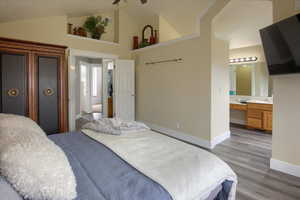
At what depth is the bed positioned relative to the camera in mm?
→ 892

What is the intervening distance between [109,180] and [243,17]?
12.5 ft

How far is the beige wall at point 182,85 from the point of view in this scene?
3.26 metres

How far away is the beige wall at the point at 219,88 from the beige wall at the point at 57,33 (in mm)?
2744

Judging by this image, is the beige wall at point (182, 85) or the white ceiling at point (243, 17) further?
the beige wall at point (182, 85)

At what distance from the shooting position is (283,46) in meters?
2.20

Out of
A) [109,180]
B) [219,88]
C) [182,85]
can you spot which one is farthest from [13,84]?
[219,88]

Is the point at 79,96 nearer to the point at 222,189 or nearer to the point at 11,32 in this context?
the point at 11,32

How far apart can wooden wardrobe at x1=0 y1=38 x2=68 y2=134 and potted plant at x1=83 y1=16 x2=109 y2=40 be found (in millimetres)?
1751

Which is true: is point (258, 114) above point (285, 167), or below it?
above

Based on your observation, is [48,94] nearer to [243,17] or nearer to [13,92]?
[13,92]

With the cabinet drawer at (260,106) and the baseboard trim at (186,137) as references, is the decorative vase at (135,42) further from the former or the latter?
the cabinet drawer at (260,106)

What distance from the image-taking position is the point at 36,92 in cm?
270

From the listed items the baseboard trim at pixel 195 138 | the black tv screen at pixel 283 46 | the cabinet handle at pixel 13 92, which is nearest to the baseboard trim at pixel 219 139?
the baseboard trim at pixel 195 138

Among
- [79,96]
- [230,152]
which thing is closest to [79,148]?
[230,152]
